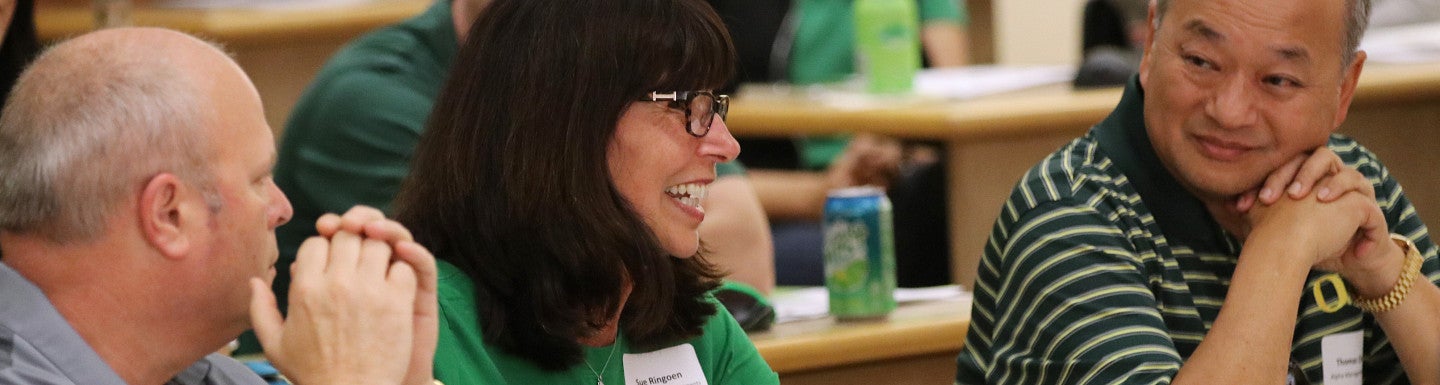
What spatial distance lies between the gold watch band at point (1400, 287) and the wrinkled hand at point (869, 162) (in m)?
1.93

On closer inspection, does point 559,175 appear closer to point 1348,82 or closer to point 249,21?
point 1348,82

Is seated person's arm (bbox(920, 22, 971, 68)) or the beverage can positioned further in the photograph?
seated person's arm (bbox(920, 22, 971, 68))

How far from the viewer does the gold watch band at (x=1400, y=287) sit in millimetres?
1944

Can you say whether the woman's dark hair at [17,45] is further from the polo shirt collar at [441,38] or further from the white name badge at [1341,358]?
the white name badge at [1341,358]

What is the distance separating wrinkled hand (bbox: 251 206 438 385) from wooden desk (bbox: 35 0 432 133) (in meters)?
2.70

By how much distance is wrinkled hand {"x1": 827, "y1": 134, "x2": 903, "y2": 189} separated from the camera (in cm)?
395

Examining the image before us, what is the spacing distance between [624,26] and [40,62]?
1.76ft

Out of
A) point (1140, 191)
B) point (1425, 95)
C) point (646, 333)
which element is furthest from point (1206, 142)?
point (1425, 95)

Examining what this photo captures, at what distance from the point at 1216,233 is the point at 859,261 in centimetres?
58

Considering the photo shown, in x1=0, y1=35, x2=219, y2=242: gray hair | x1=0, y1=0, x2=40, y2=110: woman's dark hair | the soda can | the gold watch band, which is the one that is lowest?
the soda can

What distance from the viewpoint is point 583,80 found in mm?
1604

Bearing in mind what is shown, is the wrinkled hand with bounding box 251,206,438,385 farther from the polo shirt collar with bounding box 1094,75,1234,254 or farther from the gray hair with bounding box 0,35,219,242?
the polo shirt collar with bounding box 1094,75,1234,254

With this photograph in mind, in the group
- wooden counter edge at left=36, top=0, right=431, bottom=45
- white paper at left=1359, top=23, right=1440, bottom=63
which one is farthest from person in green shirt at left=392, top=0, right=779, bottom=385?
wooden counter edge at left=36, top=0, right=431, bottom=45

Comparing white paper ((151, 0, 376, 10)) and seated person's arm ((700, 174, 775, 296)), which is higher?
white paper ((151, 0, 376, 10))
